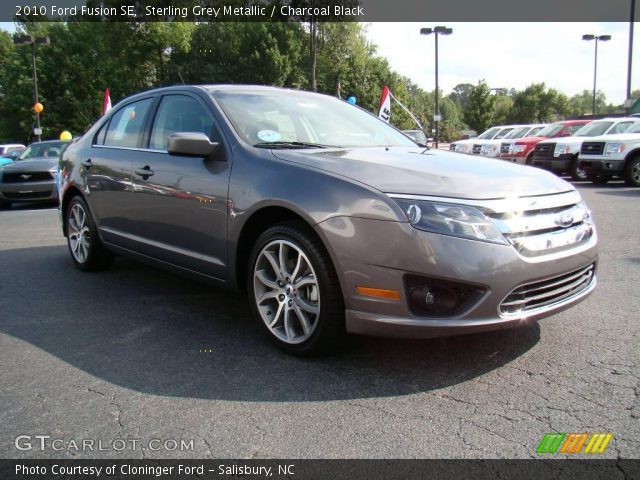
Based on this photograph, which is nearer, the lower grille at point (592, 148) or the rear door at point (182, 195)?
the rear door at point (182, 195)

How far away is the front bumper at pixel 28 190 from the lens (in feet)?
39.1

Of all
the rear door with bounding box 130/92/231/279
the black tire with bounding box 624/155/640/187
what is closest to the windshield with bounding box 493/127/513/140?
the black tire with bounding box 624/155/640/187

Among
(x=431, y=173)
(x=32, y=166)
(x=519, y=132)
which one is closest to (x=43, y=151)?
(x=32, y=166)

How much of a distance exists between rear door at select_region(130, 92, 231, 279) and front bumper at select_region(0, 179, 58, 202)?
8716 mm

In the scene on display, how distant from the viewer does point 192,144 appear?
3.56 meters

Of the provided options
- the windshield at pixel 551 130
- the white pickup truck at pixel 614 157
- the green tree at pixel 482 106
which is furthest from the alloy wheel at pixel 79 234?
the green tree at pixel 482 106

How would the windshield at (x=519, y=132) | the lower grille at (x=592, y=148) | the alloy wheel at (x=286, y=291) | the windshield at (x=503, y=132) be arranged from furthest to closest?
the windshield at (x=503, y=132), the windshield at (x=519, y=132), the lower grille at (x=592, y=148), the alloy wheel at (x=286, y=291)

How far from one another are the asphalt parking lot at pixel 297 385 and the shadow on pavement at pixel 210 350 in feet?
0.04

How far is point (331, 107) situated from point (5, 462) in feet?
10.8

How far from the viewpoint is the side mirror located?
355 centimetres

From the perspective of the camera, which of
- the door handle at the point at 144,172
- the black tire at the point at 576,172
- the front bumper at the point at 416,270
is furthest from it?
the black tire at the point at 576,172

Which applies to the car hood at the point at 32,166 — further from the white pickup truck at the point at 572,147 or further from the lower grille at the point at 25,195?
the white pickup truck at the point at 572,147

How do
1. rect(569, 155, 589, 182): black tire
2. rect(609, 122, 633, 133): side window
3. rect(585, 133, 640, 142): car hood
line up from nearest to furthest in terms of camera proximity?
rect(585, 133, 640, 142): car hood → rect(609, 122, 633, 133): side window → rect(569, 155, 589, 182): black tire

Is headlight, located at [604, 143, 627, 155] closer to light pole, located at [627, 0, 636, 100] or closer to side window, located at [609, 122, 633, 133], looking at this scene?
side window, located at [609, 122, 633, 133]
